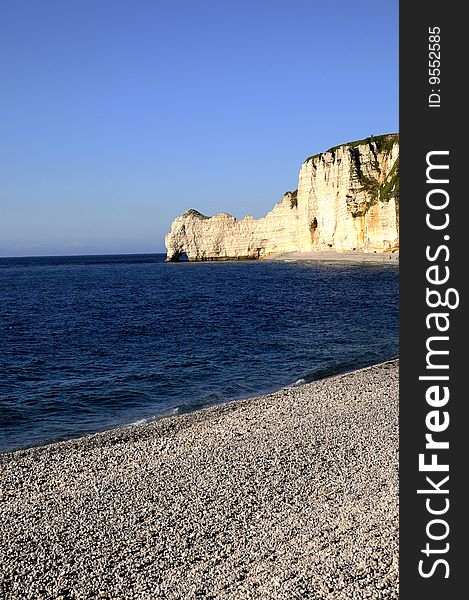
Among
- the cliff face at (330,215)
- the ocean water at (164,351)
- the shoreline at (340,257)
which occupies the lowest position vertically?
the ocean water at (164,351)

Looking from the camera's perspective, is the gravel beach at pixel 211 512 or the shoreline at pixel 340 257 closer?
the gravel beach at pixel 211 512

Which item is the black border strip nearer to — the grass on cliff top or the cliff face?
the cliff face

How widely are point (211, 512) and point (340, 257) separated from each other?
4034 inches

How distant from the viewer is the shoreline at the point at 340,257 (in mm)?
97900

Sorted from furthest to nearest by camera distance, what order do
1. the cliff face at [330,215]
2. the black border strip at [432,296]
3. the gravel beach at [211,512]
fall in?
the cliff face at [330,215], the gravel beach at [211,512], the black border strip at [432,296]

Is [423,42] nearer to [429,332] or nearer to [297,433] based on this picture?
[429,332]

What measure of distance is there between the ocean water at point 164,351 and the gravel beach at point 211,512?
3.48 meters

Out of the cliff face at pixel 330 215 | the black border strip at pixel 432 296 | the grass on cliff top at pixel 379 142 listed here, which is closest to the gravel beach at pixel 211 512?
the black border strip at pixel 432 296

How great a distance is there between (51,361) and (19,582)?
20.7 metres

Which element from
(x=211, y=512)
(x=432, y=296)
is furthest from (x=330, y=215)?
(x=432, y=296)

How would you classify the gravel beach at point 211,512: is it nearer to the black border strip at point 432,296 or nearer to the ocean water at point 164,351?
the ocean water at point 164,351

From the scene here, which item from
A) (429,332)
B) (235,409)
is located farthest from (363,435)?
(429,332)

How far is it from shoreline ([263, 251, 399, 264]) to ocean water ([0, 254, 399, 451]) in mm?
39499

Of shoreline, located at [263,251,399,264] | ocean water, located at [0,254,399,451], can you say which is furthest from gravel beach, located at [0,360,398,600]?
shoreline, located at [263,251,399,264]
